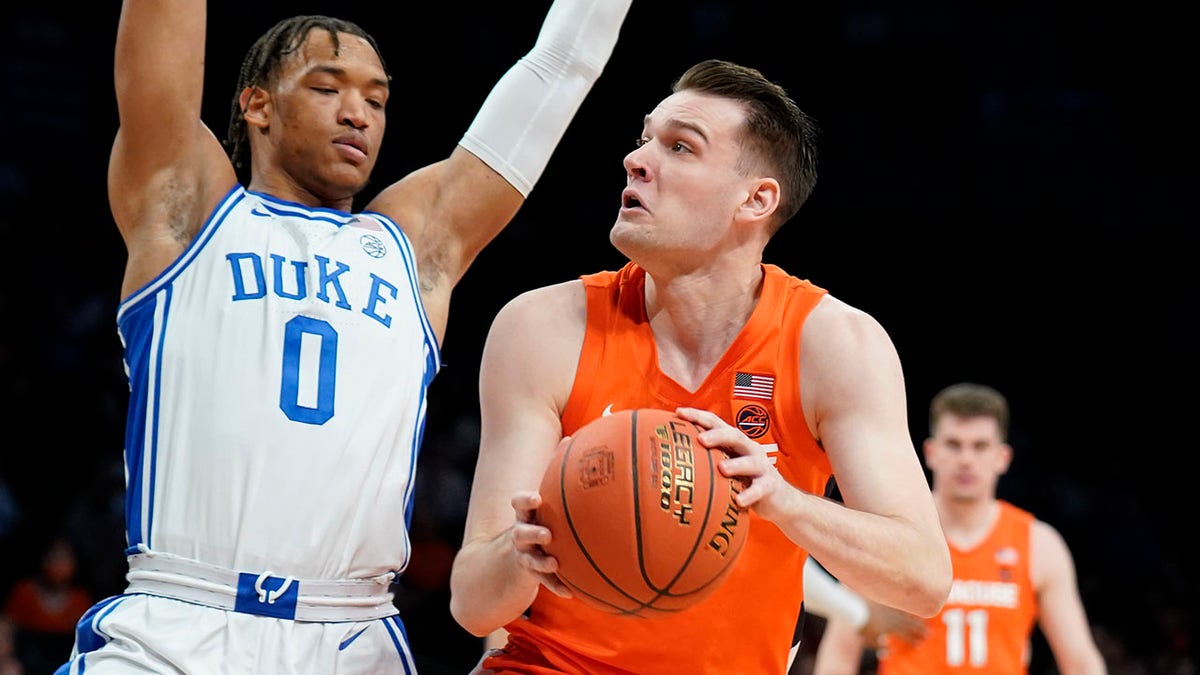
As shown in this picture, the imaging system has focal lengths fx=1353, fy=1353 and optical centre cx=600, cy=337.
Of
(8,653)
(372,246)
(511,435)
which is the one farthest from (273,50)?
(8,653)

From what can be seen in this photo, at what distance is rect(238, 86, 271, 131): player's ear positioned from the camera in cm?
368

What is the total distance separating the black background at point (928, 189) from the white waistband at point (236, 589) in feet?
22.5

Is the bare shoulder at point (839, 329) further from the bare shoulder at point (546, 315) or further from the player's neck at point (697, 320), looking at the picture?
the bare shoulder at point (546, 315)

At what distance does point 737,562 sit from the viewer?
122 inches

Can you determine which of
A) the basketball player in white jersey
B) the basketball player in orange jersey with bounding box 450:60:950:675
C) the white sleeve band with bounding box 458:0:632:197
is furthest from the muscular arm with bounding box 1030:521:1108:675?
the basketball player in white jersey

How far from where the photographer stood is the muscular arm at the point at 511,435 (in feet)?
9.47

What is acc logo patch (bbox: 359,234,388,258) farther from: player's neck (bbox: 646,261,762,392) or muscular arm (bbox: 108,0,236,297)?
player's neck (bbox: 646,261,762,392)

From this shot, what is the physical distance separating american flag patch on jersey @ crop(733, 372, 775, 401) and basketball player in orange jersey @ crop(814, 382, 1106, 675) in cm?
345

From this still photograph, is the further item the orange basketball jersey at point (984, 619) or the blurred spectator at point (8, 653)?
the blurred spectator at point (8, 653)

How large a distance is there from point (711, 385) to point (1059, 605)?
3868 mm

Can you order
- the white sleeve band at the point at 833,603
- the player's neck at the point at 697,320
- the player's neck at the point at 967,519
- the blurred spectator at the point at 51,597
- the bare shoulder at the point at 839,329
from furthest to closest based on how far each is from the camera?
the blurred spectator at the point at 51,597 → the player's neck at the point at 967,519 → the white sleeve band at the point at 833,603 → the player's neck at the point at 697,320 → the bare shoulder at the point at 839,329

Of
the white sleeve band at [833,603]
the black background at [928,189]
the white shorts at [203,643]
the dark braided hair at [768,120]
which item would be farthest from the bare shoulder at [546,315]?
the black background at [928,189]

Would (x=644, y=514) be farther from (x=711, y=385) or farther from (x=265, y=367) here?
(x=265, y=367)

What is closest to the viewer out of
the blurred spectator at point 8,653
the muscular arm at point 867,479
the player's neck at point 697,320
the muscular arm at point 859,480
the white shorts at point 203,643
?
the muscular arm at point 859,480
